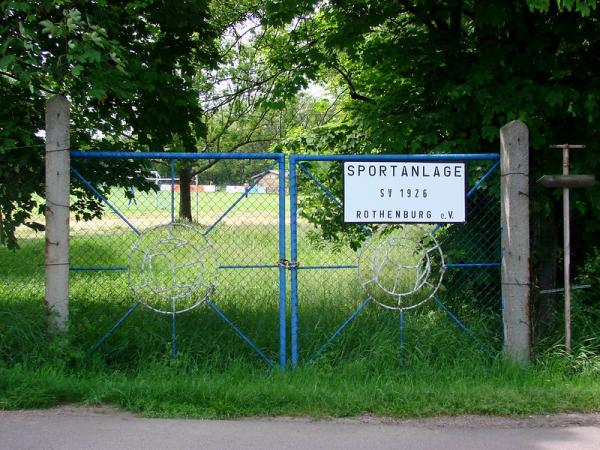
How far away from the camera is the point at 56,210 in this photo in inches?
219

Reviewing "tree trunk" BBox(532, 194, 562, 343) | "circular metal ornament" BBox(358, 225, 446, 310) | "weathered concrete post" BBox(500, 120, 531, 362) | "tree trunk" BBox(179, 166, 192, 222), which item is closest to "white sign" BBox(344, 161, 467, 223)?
"weathered concrete post" BBox(500, 120, 531, 362)

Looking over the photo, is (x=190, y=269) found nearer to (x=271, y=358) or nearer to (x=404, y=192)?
(x=271, y=358)

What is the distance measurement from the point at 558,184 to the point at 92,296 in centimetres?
517

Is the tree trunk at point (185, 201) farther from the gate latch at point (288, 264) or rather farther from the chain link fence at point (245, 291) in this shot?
the gate latch at point (288, 264)

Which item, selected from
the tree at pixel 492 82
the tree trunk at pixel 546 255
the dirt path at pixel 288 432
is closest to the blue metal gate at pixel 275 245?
the tree trunk at pixel 546 255

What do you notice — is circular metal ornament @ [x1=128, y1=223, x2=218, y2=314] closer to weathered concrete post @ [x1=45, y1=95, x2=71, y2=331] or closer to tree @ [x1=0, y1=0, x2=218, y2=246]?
weathered concrete post @ [x1=45, y1=95, x2=71, y2=331]

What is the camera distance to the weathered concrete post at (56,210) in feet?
18.2

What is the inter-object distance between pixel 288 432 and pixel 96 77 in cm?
391

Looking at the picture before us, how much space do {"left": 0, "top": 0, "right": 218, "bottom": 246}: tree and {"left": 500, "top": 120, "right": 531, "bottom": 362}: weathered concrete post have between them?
393 centimetres

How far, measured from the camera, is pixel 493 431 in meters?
4.55

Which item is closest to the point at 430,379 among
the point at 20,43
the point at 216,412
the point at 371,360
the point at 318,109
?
the point at 371,360

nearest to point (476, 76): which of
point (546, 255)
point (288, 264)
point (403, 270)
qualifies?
point (546, 255)

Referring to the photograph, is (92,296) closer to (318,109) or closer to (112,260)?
(112,260)

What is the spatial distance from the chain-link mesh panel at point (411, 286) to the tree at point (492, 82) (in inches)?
20.6
